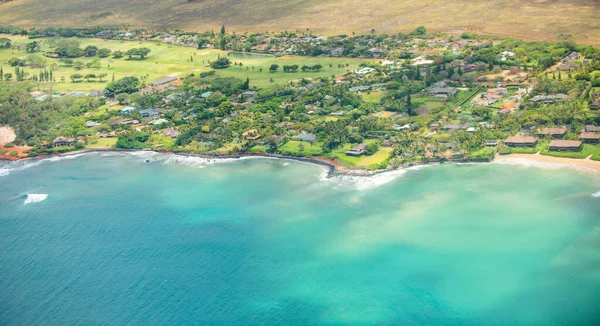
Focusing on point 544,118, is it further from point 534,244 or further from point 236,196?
point 236,196

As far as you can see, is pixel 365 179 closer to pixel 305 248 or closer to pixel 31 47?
pixel 305 248

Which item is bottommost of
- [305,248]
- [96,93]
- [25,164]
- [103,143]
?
[305,248]

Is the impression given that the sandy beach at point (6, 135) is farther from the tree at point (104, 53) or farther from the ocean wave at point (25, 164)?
the tree at point (104, 53)

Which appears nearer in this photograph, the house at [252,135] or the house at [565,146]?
the house at [565,146]

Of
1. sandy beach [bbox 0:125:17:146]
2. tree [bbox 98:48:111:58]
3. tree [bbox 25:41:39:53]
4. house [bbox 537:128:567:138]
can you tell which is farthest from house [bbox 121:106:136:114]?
house [bbox 537:128:567:138]

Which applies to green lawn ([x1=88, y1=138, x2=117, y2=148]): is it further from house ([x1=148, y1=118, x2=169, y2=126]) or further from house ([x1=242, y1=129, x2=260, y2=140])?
house ([x1=242, y1=129, x2=260, y2=140])

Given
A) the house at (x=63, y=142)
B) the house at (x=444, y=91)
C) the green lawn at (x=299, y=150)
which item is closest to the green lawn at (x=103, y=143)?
the house at (x=63, y=142)

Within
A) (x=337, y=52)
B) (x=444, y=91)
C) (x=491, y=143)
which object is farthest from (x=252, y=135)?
(x=337, y=52)

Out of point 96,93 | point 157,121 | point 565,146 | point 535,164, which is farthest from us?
point 96,93
